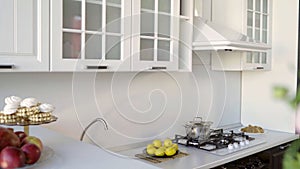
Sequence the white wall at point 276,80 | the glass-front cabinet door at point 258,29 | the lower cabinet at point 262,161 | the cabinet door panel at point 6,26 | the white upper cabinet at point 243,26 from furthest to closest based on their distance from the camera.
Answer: the white wall at point 276,80 → the glass-front cabinet door at point 258,29 → the white upper cabinet at point 243,26 → the lower cabinet at point 262,161 → the cabinet door panel at point 6,26

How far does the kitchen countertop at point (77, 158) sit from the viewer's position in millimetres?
1072

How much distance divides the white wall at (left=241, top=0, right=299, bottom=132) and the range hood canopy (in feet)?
2.24

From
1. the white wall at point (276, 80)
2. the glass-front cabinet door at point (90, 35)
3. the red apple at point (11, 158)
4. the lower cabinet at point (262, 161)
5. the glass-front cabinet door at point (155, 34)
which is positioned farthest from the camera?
the white wall at point (276, 80)

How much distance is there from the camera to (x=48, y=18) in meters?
1.55

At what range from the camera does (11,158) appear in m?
0.86

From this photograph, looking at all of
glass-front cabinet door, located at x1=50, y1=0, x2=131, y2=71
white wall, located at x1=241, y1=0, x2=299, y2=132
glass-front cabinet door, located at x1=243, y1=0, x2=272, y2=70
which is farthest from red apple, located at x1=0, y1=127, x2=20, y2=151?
white wall, located at x1=241, y1=0, x2=299, y2=132

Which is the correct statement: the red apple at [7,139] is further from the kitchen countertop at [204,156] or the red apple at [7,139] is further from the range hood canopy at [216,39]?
the range hood canopy at [216,39]

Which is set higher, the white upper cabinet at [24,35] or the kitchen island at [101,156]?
the white upper cabinet at [24,35]

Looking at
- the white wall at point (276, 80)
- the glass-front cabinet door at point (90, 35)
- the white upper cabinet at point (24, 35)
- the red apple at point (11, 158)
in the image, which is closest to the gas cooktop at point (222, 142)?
the white wall at point (276, 80)

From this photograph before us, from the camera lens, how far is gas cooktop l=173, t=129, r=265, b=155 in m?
2.37

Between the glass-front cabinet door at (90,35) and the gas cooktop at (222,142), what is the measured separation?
2.97ft

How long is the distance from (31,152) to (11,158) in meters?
0.09

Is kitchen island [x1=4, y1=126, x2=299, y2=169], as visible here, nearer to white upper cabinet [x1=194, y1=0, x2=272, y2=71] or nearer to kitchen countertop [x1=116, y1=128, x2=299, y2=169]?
kitchen countertop [x1=116, y1=128, x2=299, y2=169]

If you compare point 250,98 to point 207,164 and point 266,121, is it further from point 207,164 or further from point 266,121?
point 207,164
